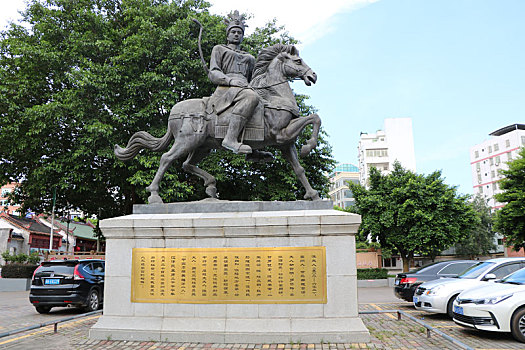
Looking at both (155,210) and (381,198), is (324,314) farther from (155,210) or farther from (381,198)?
(381,198)

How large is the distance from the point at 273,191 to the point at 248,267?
32.1 feet

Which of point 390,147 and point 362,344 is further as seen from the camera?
point 390,147

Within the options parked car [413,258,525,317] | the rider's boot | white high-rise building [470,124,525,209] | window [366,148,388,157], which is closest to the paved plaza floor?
parked car [413,258,525,317]

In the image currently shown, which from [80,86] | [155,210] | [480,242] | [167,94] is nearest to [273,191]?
[167,94]

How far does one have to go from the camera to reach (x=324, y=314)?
6316 millimetres

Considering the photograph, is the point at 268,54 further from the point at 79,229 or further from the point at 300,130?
the point at 79,229

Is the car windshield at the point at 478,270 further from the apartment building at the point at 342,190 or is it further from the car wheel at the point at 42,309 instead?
the apartment building at the point at 342,190

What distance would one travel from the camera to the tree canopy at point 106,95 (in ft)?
49.3

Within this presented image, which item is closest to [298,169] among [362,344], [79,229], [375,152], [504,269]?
[362,344]

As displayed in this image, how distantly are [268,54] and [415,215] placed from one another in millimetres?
18018

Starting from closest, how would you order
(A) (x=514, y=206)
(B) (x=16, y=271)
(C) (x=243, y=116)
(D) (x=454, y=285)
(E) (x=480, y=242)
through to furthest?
(C) (x=243, y=116)
(D) (x=454, y=285)
(B) (x=16, y=271)
(A) (x=514, y=206)
(E) (x=480, y=242)

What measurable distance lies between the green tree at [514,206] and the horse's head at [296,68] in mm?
19925

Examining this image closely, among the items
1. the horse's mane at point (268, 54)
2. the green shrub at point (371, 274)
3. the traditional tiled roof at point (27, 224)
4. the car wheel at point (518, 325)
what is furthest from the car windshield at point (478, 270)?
the traditional tiled roof at point (27, 224)

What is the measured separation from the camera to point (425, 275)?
12.1m
